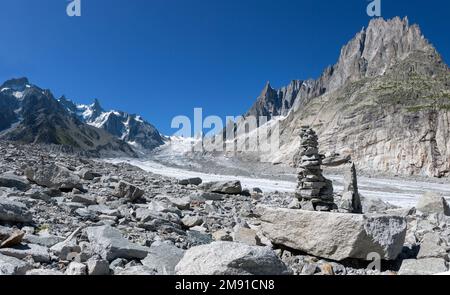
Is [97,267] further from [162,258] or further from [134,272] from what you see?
[162,258]

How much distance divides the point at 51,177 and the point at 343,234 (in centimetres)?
1151

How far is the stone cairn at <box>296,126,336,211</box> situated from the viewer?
14255 mm

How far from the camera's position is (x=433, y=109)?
94.6 m

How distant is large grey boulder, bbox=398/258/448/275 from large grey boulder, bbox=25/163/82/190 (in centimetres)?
1232

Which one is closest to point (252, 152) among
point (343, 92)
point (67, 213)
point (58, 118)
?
point (343, 92)

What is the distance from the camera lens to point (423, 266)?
862cm

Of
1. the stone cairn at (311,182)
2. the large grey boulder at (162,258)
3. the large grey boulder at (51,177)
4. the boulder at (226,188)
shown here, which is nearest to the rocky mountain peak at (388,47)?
the boulder at (226,188)

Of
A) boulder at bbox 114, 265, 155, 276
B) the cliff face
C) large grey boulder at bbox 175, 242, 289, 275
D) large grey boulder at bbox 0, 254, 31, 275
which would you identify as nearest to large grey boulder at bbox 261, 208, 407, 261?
large grey boulder at bbox 175, 242, 289, 275

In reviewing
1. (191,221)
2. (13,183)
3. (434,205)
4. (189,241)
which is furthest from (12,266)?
(434,205)

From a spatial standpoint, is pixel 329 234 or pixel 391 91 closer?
pixel 329 234

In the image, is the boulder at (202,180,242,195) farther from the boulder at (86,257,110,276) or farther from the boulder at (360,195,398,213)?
the boulder at (86,257,110,276)

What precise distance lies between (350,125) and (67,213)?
105781 mm

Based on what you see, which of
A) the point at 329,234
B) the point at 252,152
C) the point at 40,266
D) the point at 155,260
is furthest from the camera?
the point at 252,152
